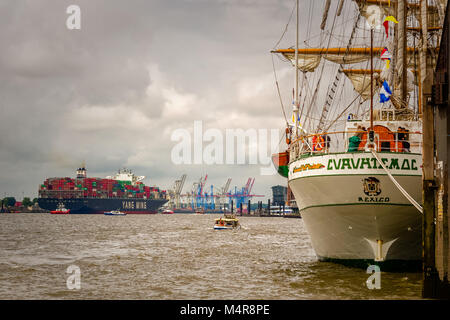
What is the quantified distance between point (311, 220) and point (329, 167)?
12.2 ft

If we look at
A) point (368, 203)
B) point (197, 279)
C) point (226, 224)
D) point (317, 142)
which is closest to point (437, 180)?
point (368, 203)

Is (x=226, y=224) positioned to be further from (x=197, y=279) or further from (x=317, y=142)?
(x=317, y=142)

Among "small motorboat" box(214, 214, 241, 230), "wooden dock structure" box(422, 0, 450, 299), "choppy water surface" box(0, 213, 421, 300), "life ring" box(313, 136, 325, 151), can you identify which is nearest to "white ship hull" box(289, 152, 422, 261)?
"choppy water surface" box(0, 213, 421, 300)

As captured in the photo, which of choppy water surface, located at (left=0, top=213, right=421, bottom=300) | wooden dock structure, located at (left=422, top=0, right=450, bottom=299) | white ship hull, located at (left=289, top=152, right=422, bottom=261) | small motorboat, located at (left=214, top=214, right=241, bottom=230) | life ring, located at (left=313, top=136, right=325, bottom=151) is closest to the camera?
wooden dock structure, located at (left=422, top=0, right=450, bottom=299)

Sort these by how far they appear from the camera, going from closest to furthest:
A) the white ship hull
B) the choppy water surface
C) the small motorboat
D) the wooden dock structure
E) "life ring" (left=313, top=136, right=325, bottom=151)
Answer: the wooden dock structure
the choppy water surface
the white ship hull
"life ring" (left=313, top=136, right=325, bottom=151)
the small motorboat

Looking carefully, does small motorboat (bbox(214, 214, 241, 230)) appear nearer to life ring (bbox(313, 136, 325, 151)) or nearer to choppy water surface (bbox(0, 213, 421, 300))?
choppy water surface (bbox(0, 213, 421, 300))

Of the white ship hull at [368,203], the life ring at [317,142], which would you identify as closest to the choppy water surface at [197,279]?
the white ship hull at [368,203]

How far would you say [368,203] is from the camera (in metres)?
17.9

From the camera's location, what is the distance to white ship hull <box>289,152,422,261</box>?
17.6 meters

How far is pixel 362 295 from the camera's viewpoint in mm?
15547
